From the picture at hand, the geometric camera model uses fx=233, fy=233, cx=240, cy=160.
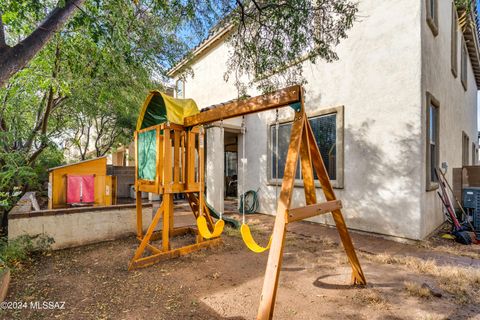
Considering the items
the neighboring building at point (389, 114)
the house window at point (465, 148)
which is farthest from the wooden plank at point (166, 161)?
the house window at point (465, 148)

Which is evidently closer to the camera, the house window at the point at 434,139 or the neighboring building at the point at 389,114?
the neighboring building at the point at 389,114

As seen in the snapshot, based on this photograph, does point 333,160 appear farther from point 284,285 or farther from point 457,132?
point 457,132

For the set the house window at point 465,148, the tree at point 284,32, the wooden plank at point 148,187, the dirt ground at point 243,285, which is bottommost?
the dirt ground at point 243,285

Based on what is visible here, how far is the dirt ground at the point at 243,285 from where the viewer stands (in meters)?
2.45

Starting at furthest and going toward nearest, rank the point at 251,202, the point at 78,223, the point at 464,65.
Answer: the point at 464,65 < the point at 251,202 < the point at 78,223

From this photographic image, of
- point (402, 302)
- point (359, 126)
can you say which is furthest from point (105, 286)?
point (359, 126)

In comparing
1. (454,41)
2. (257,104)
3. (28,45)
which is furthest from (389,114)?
(28,45)

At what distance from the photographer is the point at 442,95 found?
607 cm

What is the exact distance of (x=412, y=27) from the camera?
475 cm

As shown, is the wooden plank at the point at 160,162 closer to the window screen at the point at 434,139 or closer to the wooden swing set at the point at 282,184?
the wooden swing set at the point at 282,184

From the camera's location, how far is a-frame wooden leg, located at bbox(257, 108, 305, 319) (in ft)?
6.26

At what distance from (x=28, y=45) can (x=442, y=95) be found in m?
8.35

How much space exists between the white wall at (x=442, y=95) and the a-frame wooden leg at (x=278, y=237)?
3.80 m

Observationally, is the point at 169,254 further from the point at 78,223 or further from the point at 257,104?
the point at 257,104
